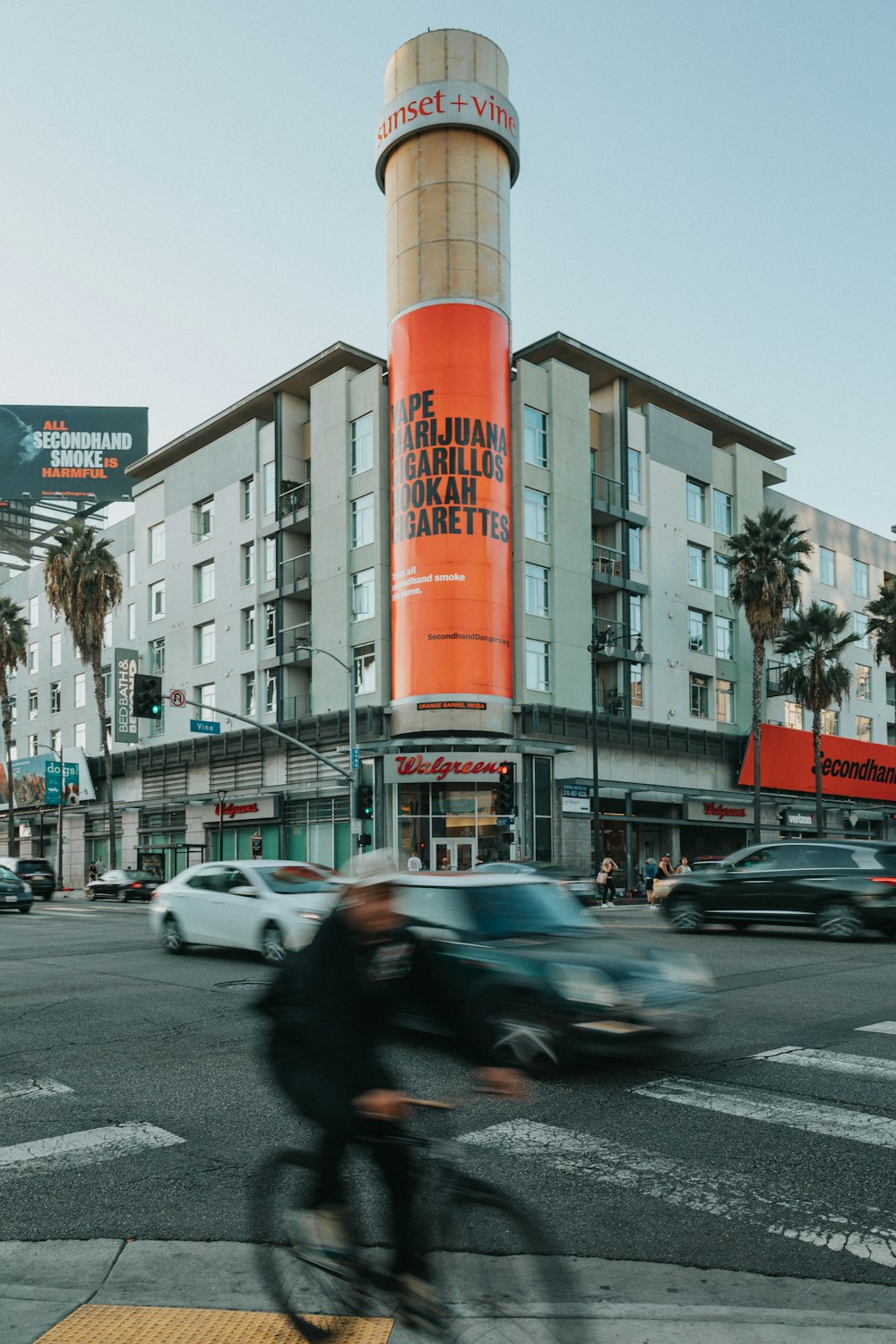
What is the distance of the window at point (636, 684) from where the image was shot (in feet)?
152

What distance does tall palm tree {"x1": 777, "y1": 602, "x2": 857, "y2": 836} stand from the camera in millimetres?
48062

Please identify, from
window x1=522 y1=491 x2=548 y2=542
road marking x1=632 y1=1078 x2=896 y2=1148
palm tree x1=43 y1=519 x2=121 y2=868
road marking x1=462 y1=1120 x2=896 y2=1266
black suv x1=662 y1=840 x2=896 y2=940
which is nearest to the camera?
road marking x1=462 y1=1120 x2=896 y2=1266

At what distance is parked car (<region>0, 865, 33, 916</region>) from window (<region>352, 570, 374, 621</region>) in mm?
15932

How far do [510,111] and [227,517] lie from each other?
20675 millimetres

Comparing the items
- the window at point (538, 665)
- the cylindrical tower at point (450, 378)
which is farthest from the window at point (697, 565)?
the cylindrical tower at point (450, 378)

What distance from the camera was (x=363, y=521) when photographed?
143 ft

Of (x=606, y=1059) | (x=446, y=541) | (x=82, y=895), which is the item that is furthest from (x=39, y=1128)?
(x=82, y=895)

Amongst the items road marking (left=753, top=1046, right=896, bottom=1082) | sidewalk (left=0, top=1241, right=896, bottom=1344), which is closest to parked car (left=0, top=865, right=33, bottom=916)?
road marking (left=753, top=1046, right=896, bottom=1082)

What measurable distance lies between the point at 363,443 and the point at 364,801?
55.0 ft

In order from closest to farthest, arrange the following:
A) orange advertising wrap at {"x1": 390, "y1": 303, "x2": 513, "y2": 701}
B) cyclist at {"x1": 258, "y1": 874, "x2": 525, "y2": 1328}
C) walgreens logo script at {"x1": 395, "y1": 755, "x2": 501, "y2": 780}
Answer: cyclist at {"x1": 258, "y1": 874, "x2": 525, "y2": 1328} → walgreens logo script at {"x1": 395, "y1": 755, "x2": 501, "y2": 780} → orange advertising wrap at {"x1": 390, "y1": 303, "x2": 513, "y2": 701}

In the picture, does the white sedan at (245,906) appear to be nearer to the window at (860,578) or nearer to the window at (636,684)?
the window at (636,684)

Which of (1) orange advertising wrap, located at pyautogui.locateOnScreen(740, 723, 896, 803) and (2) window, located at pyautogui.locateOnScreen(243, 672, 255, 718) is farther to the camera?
(1) orange advertising wrap, located at pyautogui.locateOnScreen(740, 723, 896, 803)

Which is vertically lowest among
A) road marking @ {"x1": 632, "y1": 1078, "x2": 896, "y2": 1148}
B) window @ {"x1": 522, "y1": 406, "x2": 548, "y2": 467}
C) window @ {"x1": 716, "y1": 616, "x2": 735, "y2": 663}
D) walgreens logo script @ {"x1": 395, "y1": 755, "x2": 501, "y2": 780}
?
road marking @ {"x1": 632, "y1": 1078, "x2": 896, "y2": 1148}

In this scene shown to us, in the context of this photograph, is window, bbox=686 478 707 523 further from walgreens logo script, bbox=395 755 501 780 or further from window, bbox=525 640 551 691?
walgreens logo script, bbox=395 755 501 780
